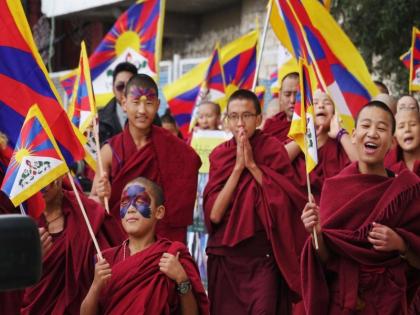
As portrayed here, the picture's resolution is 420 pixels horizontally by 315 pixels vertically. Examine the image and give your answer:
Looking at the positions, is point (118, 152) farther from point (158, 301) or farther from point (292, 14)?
point (158, 301)

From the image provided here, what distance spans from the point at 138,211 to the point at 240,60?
570cm

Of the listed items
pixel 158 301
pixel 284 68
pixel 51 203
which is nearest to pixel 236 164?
pixel 51 203

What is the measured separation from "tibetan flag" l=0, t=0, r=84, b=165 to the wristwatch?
48.2 inches

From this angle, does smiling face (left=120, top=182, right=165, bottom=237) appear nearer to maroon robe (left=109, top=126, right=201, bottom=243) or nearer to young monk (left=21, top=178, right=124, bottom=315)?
young monk (left=21, top=178, right=124, bottom=315)

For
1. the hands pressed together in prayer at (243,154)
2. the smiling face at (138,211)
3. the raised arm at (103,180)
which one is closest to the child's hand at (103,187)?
the raised arm at (103,180)

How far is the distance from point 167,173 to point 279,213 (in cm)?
84

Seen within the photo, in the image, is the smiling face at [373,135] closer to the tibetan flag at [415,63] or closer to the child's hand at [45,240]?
the child's hand at [45,240]

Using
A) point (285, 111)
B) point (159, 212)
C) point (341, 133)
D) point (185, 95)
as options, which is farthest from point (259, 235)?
point (185, 95)

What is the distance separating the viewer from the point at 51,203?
616cm

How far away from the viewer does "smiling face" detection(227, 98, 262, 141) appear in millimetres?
7141

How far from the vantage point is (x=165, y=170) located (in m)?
7.47

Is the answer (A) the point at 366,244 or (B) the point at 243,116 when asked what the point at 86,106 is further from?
(A) the point at 366,244

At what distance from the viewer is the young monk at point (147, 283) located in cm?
541

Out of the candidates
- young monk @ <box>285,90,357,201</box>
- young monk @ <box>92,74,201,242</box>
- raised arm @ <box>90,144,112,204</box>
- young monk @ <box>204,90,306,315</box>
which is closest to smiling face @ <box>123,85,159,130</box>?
young monk @ <box>92,74,201,242</box>
